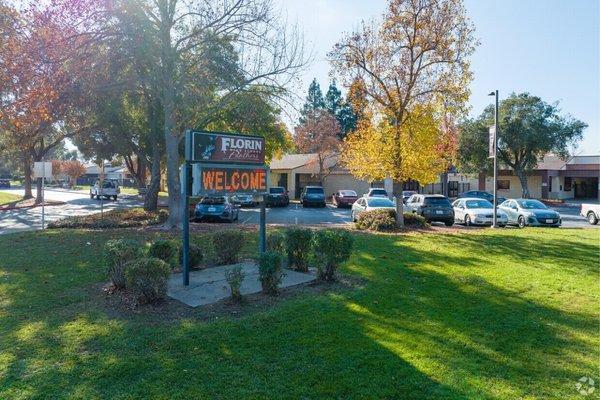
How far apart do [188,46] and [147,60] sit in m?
1.52

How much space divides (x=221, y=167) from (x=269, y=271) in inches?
80.5

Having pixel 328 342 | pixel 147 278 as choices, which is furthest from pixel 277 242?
pixel 328 342

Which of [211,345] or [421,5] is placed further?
[421,5]

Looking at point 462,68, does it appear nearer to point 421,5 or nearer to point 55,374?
point 421,5

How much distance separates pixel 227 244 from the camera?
10.2 meters

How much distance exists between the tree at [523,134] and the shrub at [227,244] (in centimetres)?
3706

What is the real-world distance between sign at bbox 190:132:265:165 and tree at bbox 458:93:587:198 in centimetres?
3775

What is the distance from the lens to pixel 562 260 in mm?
11625

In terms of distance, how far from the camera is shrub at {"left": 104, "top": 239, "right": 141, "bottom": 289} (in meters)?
7.57

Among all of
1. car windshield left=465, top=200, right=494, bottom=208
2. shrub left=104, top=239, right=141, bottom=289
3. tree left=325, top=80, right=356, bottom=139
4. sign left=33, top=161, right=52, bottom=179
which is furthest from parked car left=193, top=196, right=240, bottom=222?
tree left=325, top=80, right=356, bottom=139

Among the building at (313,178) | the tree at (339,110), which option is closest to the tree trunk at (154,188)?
the building at (313,178)

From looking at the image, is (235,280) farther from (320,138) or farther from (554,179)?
(554,179)

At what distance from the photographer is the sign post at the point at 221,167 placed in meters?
7.71

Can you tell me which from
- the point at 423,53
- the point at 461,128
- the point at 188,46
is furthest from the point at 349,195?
the point at 188,46
